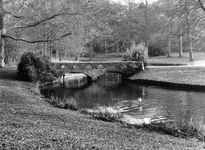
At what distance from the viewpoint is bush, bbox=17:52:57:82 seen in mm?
26172

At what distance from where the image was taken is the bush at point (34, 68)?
26.2 metres

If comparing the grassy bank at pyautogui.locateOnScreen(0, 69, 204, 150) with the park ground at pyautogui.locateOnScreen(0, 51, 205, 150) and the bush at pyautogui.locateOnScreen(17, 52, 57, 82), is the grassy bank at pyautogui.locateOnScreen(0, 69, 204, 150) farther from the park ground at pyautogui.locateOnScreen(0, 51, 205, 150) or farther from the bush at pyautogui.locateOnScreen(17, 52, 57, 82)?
the bush at pyautogui.locateOnScreen(17, 52, 57, 82)

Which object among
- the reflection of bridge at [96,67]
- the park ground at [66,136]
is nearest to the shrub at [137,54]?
the reflection of bridge at [96,67]

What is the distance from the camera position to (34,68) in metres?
27.0

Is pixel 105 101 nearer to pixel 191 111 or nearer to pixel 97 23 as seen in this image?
pixel 191 111

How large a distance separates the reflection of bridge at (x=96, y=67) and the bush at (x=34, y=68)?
4.02m

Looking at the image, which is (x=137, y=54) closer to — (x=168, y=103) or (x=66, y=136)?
(x=168, y=103)

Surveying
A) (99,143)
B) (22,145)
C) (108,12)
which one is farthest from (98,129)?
(108,12)

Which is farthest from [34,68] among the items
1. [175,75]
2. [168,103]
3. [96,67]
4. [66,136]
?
[66,136]

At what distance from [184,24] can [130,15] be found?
126 ft

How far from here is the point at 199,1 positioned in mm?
21859

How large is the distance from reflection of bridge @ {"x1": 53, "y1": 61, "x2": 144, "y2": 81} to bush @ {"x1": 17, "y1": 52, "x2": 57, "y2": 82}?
158 inches

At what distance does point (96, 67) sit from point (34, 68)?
10401mm

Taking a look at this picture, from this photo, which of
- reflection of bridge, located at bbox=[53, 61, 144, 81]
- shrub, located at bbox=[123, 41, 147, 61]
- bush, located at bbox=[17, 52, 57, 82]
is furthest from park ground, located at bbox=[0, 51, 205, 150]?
shrub, located at bbox=[123, 41, 147, 61]
